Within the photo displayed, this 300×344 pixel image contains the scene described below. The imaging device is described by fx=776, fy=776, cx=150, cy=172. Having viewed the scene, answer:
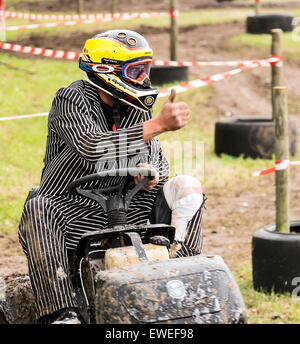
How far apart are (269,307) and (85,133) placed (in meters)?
2.28

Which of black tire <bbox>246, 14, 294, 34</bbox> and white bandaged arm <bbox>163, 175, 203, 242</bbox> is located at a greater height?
black tire <bbox>246, 14, 294, 34</bbox>

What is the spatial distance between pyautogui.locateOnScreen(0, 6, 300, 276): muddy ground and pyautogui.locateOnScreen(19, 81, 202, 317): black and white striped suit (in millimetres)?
2295

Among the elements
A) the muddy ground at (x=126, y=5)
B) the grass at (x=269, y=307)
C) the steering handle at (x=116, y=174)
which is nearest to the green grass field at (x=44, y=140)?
the grass at (x=269, y=307)

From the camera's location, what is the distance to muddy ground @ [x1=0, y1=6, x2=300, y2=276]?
7.18 meters

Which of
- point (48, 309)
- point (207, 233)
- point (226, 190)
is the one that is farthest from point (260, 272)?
point (226, 190)

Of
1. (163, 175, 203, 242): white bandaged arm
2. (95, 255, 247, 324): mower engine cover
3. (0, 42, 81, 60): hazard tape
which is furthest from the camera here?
(0, 42, 81, 60): hazard tape

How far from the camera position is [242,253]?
6961 mm

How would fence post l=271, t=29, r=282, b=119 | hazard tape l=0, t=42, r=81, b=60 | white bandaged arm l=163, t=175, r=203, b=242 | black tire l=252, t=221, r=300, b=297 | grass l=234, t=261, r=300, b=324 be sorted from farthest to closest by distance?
hazard tape l=0, t=42, r=81, b=60 → fence post l=271, t=29, r=282, b=119 → black tire l=252, t=221, r=300, b=297 → grass l=234, t=261, r=300, b=324 → white bandaged arm l=163, t=175, r=203, b=242

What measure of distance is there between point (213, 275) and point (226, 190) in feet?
19.2

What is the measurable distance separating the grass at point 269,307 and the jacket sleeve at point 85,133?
1968 mm

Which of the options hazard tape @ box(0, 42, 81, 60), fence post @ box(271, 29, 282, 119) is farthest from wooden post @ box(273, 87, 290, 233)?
hazard tape @ box(0, 42, 81, 60)

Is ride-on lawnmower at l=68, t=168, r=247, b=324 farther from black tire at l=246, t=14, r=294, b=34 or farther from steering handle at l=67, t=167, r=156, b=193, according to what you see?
black tire at l=246, t=14, r=294, b=34

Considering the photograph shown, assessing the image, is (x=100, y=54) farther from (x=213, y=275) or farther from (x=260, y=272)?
(x=260, y=272)

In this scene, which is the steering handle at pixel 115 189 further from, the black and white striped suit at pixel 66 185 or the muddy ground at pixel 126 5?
the muddy ground at pixel 126 5
